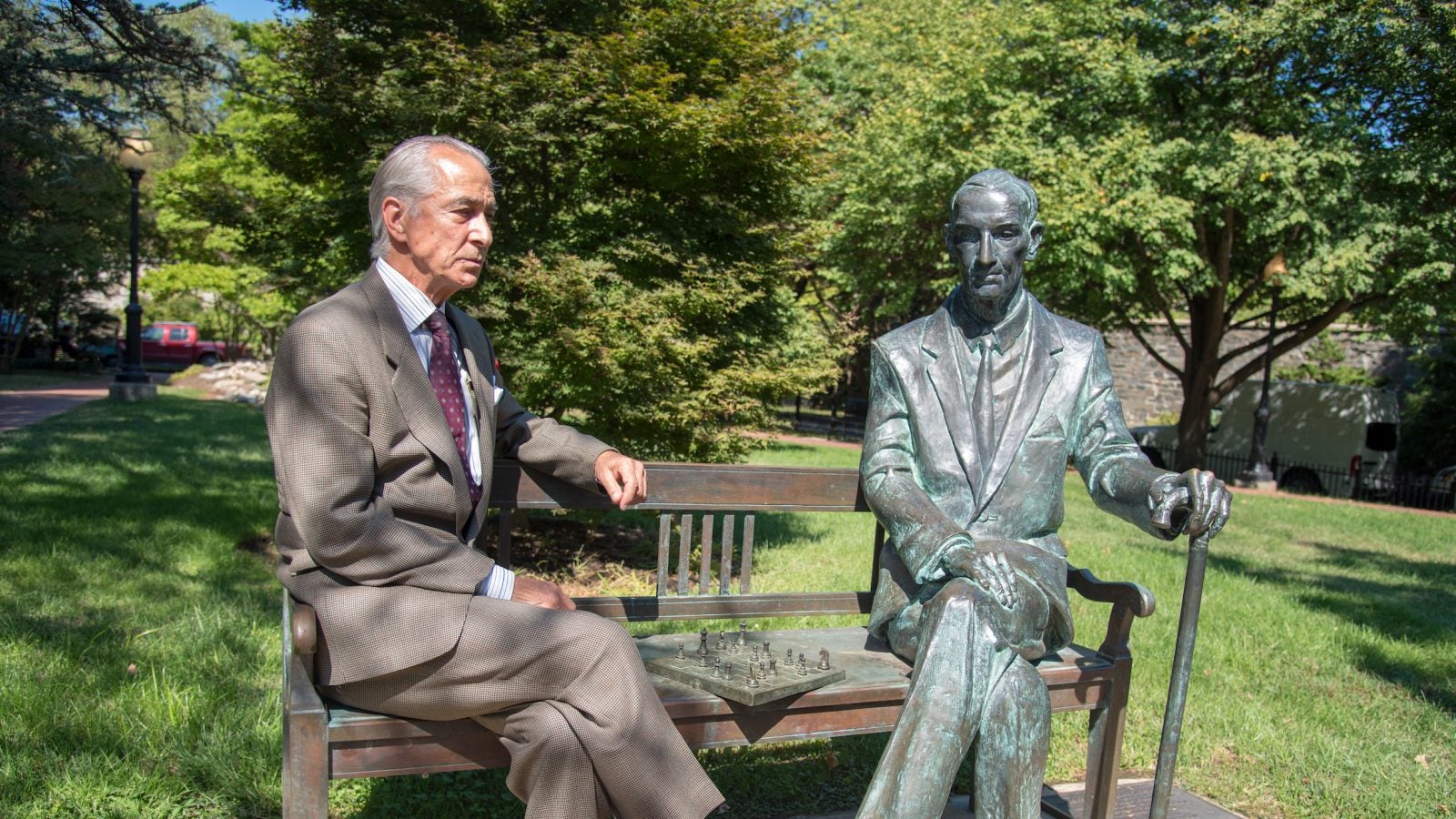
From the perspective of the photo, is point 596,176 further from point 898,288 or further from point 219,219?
point 898,288

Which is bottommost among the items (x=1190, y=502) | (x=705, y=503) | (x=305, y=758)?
(x=305, y=758)

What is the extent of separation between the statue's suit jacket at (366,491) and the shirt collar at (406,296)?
0.16 ft

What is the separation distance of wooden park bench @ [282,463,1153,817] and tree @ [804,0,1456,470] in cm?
1206

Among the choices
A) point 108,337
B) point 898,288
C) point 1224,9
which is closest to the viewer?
point 1224,9

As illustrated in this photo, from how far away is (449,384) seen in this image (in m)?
2.92

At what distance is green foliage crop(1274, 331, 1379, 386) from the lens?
2523cm

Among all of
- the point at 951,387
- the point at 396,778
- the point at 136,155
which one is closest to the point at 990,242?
the point at 951,387

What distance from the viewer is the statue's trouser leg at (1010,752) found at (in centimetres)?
287

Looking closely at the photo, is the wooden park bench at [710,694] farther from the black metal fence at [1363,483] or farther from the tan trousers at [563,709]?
the black metal fence at [1363,483]

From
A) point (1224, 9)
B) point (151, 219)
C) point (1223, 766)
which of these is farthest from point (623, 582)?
point (151, 219)

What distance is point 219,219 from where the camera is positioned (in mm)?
7539

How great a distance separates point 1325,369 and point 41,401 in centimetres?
2746

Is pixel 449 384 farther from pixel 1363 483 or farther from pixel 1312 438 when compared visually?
pixel 1312 438

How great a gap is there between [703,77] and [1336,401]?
16347 millimetres
